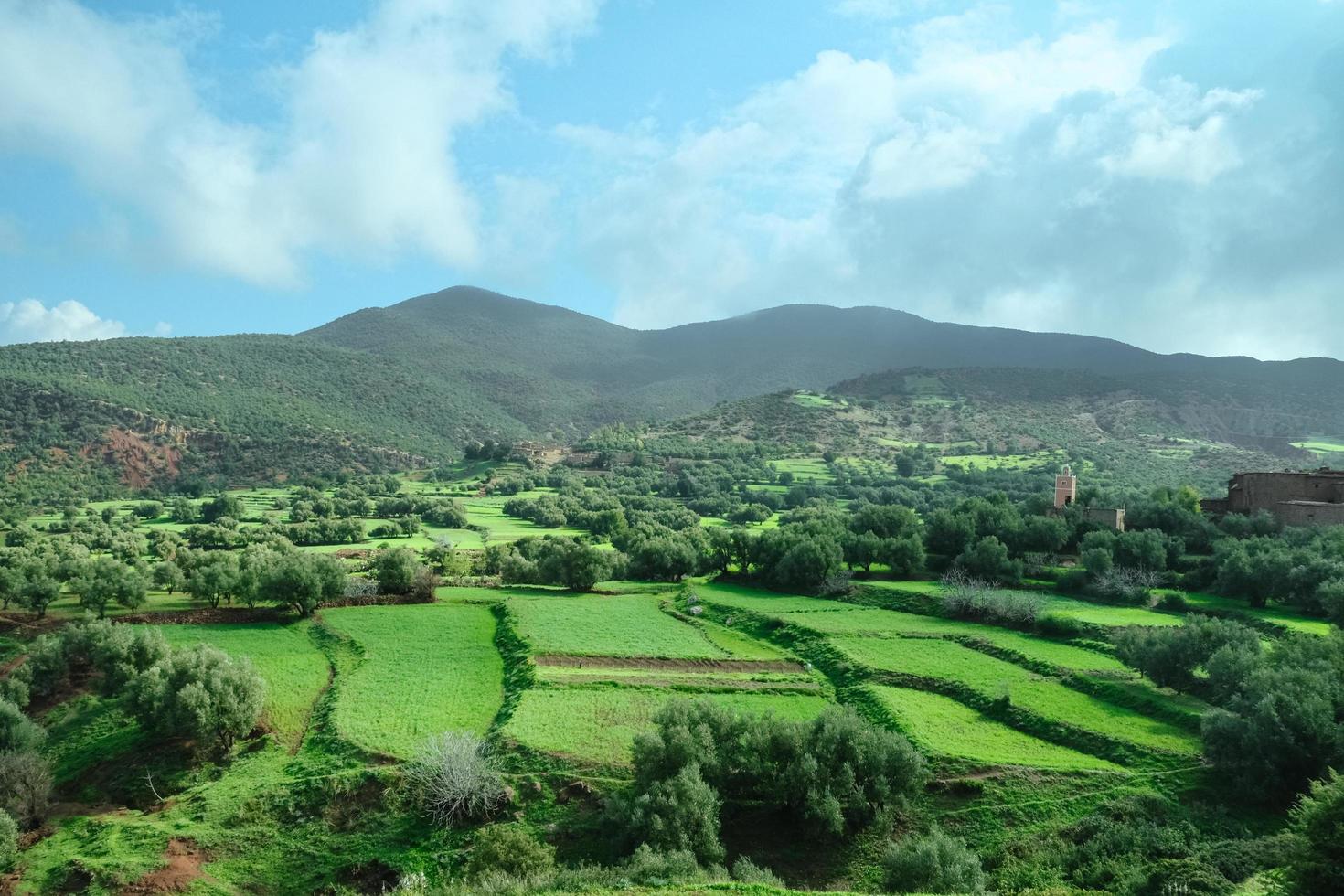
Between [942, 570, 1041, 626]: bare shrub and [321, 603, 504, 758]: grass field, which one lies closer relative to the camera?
[321, 603, 504, 758]: grass field

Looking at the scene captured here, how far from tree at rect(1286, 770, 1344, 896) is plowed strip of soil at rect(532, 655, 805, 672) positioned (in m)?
24.3

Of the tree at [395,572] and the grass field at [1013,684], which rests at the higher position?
the tree at [395,572]

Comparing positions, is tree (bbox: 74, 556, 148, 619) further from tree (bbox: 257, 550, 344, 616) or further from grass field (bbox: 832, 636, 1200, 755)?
grass field (bbox: 832, 636, 1200, 755)

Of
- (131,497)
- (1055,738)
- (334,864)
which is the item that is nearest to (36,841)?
(334,864)

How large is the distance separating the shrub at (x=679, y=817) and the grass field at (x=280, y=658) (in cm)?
1588

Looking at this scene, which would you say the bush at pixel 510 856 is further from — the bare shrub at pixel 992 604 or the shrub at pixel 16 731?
the bare shrub at pixel 992 604

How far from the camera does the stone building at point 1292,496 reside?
2219 inches

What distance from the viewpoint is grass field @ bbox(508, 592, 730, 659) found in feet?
134

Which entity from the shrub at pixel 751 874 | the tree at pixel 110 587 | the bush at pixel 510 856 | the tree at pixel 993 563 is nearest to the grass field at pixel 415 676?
the bush at pixel 510 856

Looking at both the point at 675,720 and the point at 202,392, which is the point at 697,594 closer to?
the point at 675,720

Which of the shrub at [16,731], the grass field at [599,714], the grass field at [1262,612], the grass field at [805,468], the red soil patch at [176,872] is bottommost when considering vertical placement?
the red soil patch at [176,872]

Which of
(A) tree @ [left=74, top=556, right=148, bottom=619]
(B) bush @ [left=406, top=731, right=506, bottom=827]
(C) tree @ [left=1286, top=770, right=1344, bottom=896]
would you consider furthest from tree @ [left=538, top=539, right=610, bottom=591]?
(C) tree @ [left=1286, top=770, right=1344, bottom=896]

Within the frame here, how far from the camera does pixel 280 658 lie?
4075 centimetres

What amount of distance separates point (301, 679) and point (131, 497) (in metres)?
86.4
